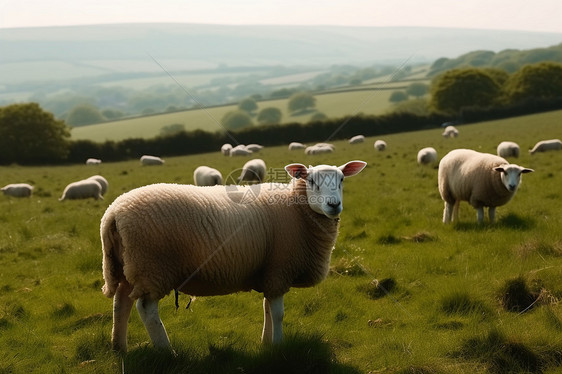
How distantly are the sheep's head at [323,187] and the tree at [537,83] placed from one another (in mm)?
49341

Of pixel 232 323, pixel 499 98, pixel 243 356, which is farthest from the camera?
pixel 499 98

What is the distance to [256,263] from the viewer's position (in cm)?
448

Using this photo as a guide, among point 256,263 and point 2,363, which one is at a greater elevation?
point 256,263

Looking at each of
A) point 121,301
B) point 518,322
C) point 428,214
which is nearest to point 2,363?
point 121,301

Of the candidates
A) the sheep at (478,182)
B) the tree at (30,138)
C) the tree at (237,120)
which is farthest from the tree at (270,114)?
the sheep at (478,182)

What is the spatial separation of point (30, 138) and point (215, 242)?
3970cm

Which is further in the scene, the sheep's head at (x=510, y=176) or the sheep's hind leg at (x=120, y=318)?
the sheep's head at (x=510, y=176)

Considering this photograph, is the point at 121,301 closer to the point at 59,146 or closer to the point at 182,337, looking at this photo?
the point at 182,337

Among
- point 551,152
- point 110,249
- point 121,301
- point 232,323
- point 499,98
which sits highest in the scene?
point 110,249

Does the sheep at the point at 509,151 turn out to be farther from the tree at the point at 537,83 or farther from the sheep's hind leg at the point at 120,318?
the tree at the point at 537,83

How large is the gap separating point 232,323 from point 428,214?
5836 mm

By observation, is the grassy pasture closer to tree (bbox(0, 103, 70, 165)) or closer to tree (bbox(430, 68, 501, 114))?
tree (bbox(430, 68, 501, 114))

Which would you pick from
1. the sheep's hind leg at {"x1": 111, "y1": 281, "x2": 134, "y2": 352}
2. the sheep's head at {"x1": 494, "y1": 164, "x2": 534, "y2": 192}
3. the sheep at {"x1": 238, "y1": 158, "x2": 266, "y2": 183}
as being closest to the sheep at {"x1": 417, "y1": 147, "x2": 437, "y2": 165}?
the sheep at {"x1": 238, "y1": 158, "x2": 266, "y2": 183}

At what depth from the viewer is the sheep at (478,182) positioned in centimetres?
846
